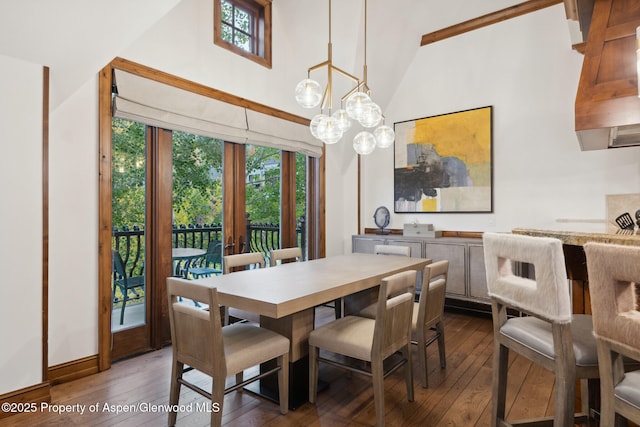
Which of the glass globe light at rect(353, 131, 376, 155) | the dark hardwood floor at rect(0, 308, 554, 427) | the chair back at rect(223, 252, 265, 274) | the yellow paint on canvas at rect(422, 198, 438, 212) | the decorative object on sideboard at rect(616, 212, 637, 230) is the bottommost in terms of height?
the dark hardwood floor at rect(0, 308, 554, 427)

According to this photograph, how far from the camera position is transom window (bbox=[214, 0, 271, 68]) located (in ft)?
12.4

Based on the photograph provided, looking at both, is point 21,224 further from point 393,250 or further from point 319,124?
point 393,250

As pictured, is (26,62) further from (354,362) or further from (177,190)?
(354,362)

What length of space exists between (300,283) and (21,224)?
1774 mm

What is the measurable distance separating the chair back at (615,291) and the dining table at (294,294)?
4.19 feet

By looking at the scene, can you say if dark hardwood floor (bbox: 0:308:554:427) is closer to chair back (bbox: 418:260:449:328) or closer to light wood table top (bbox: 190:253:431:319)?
chair back (bbox: 418:260:449:328)

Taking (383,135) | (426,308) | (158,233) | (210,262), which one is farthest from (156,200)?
(426,308)

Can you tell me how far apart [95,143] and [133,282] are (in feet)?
3.93

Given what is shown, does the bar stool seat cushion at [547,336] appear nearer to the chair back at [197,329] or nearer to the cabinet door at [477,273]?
the chair back at [197,329]

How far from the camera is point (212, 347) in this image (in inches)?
71.6

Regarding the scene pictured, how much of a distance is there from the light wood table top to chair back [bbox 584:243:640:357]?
1.28m

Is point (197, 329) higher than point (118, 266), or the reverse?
point (118, 266)

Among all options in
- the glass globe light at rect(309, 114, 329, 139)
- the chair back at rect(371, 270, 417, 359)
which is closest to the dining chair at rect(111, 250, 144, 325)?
the glass globe light at rect(309, 114, 329, 139)

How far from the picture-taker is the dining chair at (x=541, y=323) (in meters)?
1.24
